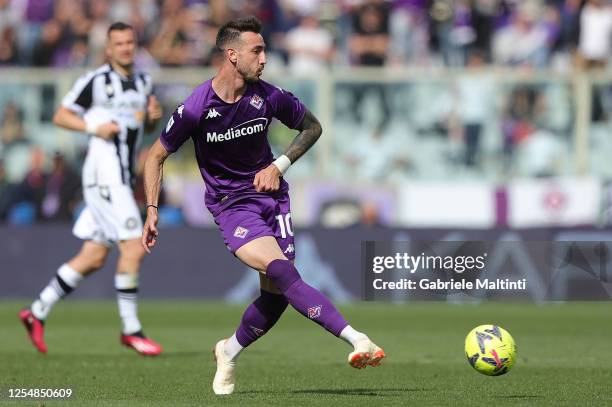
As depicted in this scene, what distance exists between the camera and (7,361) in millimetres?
12070

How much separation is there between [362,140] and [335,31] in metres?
2.23

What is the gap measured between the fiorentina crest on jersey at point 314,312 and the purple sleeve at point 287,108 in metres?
1.49

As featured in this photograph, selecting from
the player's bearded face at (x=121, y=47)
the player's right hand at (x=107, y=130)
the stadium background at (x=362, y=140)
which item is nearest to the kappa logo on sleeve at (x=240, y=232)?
the player's right hand at (x=107, y=130)

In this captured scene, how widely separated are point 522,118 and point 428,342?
8.11m

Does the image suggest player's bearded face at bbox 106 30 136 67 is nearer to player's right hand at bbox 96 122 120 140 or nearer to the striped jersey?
the striped jersey

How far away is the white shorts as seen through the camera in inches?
507

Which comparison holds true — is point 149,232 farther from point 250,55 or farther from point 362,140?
point 362,140

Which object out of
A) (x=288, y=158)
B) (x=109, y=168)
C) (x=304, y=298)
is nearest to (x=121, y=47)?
(x=109, y=168)

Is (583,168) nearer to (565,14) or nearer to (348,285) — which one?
(565,14)

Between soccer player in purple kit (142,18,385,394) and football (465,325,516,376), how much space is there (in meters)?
1.22

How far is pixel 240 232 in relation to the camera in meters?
9.23

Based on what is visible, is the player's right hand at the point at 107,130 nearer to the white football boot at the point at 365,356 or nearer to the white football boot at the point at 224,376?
the white football boot at the point at 224,376

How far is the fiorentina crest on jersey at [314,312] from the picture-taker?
8.84m

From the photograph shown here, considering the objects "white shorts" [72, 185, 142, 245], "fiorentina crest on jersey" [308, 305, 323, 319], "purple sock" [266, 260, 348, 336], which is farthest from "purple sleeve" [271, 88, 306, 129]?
"white shorts" [72, 185, 142, 245]
